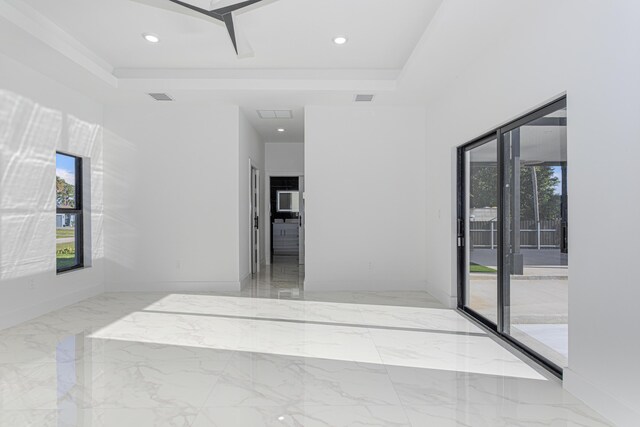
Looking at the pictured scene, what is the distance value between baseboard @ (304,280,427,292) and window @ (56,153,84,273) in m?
3.24

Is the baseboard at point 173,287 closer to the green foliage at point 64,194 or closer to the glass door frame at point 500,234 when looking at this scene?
the green foliage at point 64,194

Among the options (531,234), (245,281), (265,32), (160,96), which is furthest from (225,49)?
(531,234)

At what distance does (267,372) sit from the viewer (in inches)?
123

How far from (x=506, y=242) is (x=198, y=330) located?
3.13 metres

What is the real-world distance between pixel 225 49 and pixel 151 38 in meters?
0.79

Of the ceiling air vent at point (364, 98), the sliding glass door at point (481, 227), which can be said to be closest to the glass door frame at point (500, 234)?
the sliding glass door at point (481, 227)

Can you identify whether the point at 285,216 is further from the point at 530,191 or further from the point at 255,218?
the point at 530,191

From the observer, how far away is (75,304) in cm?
542

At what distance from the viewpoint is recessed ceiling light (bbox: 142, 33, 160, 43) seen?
14.6 feet

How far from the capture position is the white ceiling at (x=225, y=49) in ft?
12.8

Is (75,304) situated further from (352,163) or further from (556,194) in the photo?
(556,194)

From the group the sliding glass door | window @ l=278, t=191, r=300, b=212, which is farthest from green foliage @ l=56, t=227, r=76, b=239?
window @ l=278, t=191, r=300, b=212

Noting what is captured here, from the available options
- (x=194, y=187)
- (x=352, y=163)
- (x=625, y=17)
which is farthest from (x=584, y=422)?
(x=194, y=187)

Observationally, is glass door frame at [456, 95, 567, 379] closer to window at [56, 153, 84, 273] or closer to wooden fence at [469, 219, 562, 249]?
wooden fence at [469, 219, 562, 249]
